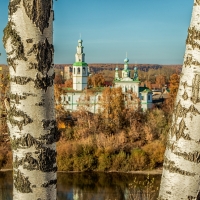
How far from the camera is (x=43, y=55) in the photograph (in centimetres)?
114

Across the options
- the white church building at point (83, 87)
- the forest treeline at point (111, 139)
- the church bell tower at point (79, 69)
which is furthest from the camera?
the church bell tower at point (79, 69)

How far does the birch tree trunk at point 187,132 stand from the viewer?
112cm

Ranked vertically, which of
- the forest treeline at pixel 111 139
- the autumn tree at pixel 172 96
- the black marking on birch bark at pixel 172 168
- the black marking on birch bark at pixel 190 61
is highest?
the black marking on birch bark at pixel 190 61

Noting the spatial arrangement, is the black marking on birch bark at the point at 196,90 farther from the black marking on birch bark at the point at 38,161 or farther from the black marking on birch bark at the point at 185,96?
the black marking on birch bark at the point at 38,161

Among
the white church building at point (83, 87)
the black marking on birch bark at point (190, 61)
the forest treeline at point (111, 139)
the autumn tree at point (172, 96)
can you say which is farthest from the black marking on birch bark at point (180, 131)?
the white church building at point (83, 87)

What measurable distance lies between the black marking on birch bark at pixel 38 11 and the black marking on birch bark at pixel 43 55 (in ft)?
0.18

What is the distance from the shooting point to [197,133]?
1129 mm

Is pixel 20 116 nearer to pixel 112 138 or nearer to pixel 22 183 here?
pixel 22 183

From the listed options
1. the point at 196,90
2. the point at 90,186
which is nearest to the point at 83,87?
the point at 90,186

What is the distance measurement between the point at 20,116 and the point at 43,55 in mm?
230

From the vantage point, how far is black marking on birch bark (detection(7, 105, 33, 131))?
3.81 ft

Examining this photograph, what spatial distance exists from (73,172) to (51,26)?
534 inches

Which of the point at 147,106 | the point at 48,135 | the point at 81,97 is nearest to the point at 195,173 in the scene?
the point at 48,135

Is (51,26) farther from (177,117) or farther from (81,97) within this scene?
(81,97)
